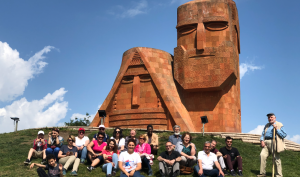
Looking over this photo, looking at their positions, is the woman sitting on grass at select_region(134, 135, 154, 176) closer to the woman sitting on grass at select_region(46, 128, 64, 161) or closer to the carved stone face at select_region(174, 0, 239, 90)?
the woman sitting on grass at select_region(46, 128, 64, 161)

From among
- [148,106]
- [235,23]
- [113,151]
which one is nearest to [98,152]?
[113,151]

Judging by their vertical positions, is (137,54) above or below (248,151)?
above

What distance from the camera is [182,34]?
68.2 feet

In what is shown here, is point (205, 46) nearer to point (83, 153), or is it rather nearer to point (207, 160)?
point (207, 160)

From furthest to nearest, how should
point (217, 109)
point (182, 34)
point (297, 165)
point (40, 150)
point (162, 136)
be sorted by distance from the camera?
1. point (182, 34)
2. point (217, 109)
3. point (162, 136)
4. point (297, 165)
5. point (40, 150)

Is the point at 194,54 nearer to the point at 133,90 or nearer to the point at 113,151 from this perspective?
the point at 133,90

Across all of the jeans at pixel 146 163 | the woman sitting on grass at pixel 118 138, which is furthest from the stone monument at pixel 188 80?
the jeans at pixel 146 163

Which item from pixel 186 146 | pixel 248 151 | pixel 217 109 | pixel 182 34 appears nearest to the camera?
pixel 186 146

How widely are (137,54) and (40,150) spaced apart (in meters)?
10.9

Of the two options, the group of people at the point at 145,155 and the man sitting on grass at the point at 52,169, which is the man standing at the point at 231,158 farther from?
the man sitting on grass at the point at 52,169

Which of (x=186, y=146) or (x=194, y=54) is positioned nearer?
(x=186, y=146)

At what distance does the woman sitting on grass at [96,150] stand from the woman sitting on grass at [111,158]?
0.28 m

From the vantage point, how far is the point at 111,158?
31.2ft

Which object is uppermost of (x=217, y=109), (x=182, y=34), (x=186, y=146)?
(x=182, y=34)
